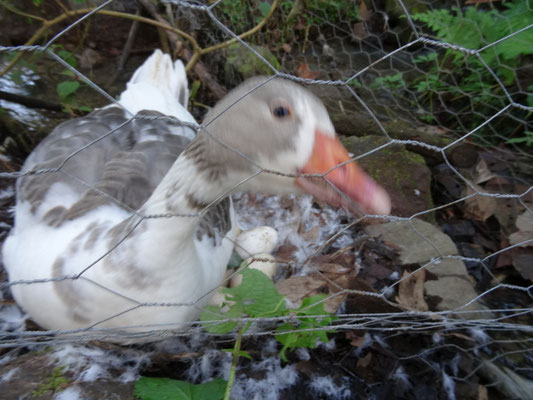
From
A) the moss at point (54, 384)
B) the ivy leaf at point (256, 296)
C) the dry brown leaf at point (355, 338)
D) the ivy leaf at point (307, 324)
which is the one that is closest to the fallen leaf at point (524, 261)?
the dry brown leaf at point (355, 338)

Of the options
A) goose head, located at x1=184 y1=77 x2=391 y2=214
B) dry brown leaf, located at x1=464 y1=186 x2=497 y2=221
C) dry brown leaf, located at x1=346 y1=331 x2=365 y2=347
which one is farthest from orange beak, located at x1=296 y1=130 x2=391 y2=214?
dry brown leaf, located at x1=464 y1=186 x2=497 y2=221

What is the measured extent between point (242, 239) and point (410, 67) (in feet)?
4.79

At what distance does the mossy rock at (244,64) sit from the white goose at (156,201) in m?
1.00

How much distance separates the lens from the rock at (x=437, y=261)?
1225mm

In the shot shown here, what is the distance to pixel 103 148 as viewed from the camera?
117 cm

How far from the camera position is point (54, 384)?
2.90 ft

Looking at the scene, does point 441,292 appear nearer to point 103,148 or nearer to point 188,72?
point 103,148

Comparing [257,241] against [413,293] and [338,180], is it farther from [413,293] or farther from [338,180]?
→ [338,180]

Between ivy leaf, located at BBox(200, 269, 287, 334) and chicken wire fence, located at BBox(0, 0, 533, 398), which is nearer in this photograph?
ivy leaf, located at BBox(200, 269, 287, 334)

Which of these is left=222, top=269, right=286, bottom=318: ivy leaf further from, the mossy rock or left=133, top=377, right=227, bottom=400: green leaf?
the mossy rock

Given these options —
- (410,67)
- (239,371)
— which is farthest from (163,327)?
(410,67)

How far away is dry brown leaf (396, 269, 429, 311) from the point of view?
1.20 meters

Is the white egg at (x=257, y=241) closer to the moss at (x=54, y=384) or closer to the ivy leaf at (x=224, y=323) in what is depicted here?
the ivy leaf at (x=224, y=323)

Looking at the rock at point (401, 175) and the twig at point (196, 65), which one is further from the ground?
the twig at point (196, 65)
